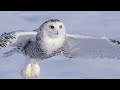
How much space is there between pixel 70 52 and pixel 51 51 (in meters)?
0.23

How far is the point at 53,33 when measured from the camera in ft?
16.0

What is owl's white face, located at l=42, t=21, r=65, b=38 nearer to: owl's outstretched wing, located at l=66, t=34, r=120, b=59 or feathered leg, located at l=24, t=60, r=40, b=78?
owl's outstretched wing, located at l=66, t=34, r=120, b=59

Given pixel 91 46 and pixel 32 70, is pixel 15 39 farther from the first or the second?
pixel 91 46

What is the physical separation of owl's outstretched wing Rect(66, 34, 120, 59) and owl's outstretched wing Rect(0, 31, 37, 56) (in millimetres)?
466

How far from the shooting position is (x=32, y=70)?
4.93 m

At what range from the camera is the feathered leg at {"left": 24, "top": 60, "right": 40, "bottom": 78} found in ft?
15.5

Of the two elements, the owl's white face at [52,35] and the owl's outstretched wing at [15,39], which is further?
the owl's white face at [52,35]

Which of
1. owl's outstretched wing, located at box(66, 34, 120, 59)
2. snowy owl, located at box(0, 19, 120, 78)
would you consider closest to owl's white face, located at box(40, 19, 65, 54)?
snowy owl, located at box(0, 19, 120, 78)

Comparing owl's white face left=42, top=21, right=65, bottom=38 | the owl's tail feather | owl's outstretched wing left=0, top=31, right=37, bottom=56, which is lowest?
the owl's tail feather

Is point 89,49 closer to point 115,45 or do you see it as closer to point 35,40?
point 115,45

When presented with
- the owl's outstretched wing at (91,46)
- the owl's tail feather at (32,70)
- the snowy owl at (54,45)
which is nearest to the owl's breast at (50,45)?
the snowy owl at (54,45)

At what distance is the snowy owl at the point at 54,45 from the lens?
4848 millimetres

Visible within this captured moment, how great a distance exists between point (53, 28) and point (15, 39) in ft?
1.53

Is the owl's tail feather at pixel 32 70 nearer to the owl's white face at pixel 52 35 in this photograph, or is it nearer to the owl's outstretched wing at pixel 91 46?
the owl's white face at pixel 52 35
